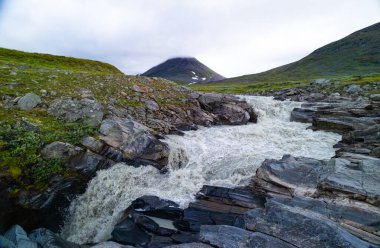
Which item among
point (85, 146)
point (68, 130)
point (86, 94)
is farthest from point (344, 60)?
point (85, 146)

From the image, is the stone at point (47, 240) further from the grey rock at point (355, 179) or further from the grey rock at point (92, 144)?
the grey rock at point (355, 179)

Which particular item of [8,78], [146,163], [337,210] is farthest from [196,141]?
[8,78]

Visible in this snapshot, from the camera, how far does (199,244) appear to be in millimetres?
12258

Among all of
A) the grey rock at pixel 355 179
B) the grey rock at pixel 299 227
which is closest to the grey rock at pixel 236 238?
the grey rock at pixel 299 227

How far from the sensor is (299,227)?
11375 millimetres

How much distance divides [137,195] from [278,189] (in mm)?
9138

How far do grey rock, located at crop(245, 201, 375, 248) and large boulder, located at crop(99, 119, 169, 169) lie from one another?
9924mm

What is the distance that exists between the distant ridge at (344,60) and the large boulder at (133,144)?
448ft

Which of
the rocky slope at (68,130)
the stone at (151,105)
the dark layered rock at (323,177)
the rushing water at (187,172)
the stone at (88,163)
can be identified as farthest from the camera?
the stone at (151,105)

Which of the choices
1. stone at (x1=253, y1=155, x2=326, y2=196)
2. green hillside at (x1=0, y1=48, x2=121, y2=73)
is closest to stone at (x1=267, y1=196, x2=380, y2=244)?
stone at (x1=253, y1=155, x2=326, y2=196)

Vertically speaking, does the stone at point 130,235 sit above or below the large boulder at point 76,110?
below

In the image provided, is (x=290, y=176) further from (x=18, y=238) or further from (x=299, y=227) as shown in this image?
(x=18, y=238)

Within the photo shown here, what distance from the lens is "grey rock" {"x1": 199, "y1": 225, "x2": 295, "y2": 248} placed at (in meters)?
11.1

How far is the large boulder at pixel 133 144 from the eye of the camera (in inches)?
814
